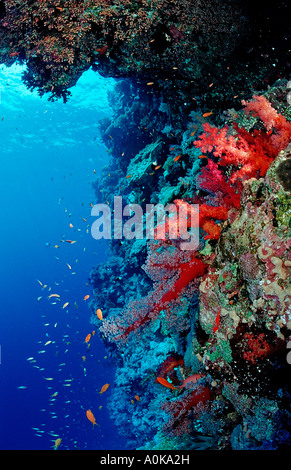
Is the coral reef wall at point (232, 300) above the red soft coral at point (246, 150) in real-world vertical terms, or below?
below

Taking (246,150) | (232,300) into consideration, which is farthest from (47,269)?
(232,300)

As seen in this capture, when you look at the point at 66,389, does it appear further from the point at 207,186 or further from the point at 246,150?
the point at 246,150

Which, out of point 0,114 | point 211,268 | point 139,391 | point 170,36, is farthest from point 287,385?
point 0,114

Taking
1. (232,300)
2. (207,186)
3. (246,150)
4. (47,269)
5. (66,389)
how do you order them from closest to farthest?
(232,300), (246,150), (207,186), (66,389), (47,269)

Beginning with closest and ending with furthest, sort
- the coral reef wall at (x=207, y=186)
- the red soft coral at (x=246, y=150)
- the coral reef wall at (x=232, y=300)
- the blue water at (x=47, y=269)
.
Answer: the coral reef wall at (x=232, y=300), the coral reef wall at (x=207, y=186), the red soft coral at (x=246, y=150), the blue water at (x=47, y=269)

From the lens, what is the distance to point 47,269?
62.9 m

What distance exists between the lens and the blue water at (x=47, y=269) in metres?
30.0

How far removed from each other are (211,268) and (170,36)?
5.12 meters

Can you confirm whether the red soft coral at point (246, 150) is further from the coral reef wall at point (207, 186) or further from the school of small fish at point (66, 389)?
the school of small fish at point (66, 389)

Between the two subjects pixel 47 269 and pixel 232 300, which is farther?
pixel 47 269

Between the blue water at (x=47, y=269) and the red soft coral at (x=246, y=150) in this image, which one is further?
the blue water at (x=47, y=269)

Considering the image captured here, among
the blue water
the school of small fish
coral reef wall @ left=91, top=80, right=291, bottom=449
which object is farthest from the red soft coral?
the school of small fish

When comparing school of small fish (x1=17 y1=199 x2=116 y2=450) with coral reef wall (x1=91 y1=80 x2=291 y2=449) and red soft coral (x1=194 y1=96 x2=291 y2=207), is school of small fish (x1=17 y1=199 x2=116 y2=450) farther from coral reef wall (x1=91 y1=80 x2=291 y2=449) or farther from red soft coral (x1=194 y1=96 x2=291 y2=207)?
red soft coral (x1=194 y1=96 x2=291 y2=207)

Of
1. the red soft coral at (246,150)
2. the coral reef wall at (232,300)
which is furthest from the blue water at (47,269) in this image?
the red soft coral at (246,150)
